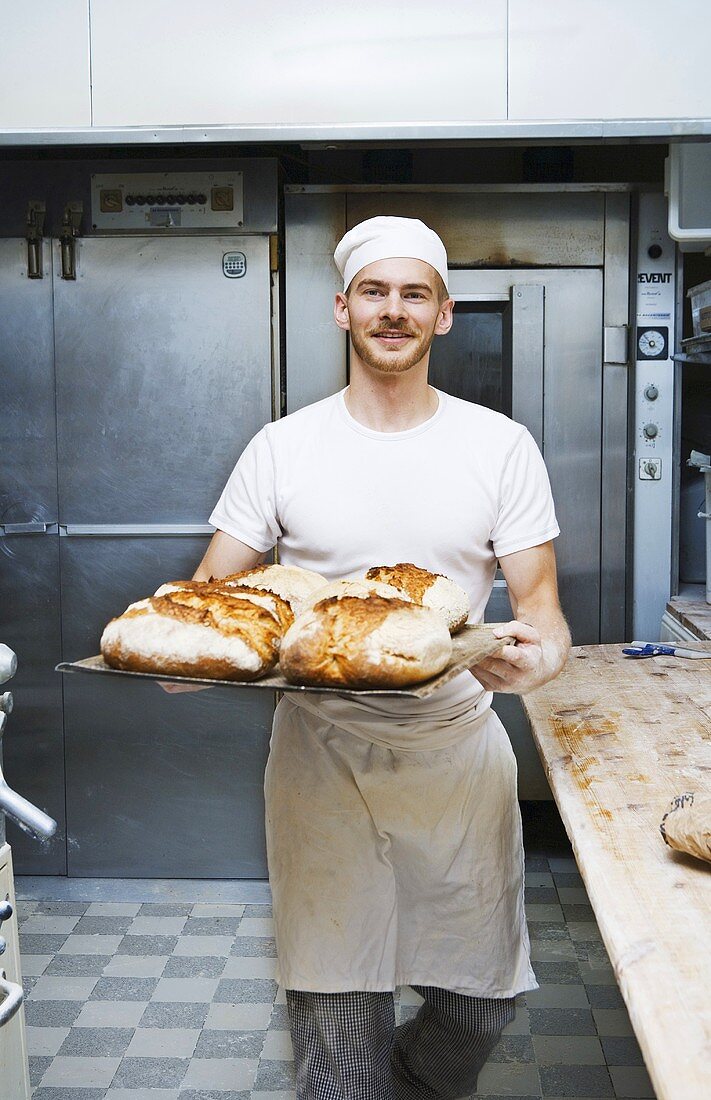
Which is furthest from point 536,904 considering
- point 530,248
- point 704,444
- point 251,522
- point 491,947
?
point 530,248

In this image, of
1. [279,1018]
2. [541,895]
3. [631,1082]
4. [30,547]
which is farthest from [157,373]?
[631,1082]

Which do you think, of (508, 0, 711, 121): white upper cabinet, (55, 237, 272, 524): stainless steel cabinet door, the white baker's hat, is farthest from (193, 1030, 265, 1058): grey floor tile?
(508, 0, 711, 121): white upper cabinet

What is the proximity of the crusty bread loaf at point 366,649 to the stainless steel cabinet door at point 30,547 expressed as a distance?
2072mm

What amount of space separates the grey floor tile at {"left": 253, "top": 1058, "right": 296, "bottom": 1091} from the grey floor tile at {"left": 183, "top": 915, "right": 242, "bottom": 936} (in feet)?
2.18

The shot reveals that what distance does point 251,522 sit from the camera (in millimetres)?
2059

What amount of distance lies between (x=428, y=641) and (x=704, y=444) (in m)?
2.38

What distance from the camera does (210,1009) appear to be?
8.75 ft

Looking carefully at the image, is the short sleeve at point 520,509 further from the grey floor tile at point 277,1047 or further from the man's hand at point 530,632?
the grey floor tile at point 277,1047

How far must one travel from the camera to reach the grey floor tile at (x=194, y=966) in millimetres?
2846

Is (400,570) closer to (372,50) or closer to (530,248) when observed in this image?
(372,50)

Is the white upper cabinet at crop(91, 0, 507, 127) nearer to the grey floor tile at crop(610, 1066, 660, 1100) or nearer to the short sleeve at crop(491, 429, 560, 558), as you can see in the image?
the short sleeve at crop(491, 429, 560, 558)

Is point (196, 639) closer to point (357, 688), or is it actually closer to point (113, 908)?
point (357, 688)

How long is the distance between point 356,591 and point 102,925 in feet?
6.66

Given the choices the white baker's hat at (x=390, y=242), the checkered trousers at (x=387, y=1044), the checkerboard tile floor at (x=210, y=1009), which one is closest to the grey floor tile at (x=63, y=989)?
the checkerboard tile floor at (x=210, y=1009)
